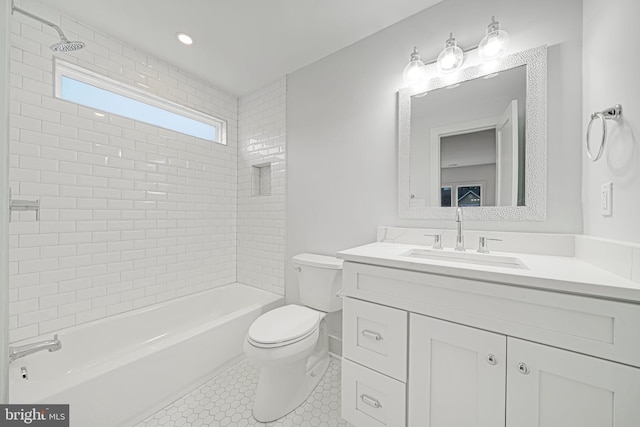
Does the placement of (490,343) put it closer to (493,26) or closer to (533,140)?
(533,140)

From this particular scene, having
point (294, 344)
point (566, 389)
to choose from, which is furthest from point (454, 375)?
point (294, 344)

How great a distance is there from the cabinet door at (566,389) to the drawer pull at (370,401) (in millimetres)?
489

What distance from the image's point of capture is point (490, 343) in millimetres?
824

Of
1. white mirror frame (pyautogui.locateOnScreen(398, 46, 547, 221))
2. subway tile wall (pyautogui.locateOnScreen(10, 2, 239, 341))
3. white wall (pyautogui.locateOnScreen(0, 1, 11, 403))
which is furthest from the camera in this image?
subway tile wall (pyautogui.locateOnScreen(10, 2, 239, 341))

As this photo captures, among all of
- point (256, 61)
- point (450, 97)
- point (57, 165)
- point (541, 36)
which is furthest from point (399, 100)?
point (57, 165)

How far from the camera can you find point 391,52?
168cm

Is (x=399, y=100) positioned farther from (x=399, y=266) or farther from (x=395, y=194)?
(x=399, y=266)

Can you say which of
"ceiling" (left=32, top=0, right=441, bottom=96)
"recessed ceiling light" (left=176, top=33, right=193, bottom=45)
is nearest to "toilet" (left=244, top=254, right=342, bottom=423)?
"ceiling" (left=32, top=0, right=441, bottom=96)

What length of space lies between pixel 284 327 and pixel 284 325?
25 millimetres

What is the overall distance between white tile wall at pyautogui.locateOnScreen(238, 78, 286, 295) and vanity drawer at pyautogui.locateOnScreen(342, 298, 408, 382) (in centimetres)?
126

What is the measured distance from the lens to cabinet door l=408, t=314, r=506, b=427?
815mm

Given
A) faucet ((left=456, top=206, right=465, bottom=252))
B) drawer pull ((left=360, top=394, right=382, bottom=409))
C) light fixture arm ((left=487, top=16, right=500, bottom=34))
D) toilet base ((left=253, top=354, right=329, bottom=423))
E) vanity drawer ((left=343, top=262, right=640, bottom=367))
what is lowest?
toilet base ((left=253, top=354, right=329, bottom=423))

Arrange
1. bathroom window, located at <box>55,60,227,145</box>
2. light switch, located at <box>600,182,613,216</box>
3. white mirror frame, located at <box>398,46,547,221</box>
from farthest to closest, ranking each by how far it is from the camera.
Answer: bathroom window, located at <box>55,60,227,145</box>
white mirror frame, located at <box>398,46,547,221</box>
light switch, located at <box>600,182,613,216</box>

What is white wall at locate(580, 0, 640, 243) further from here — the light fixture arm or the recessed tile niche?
the recessed tile niche
